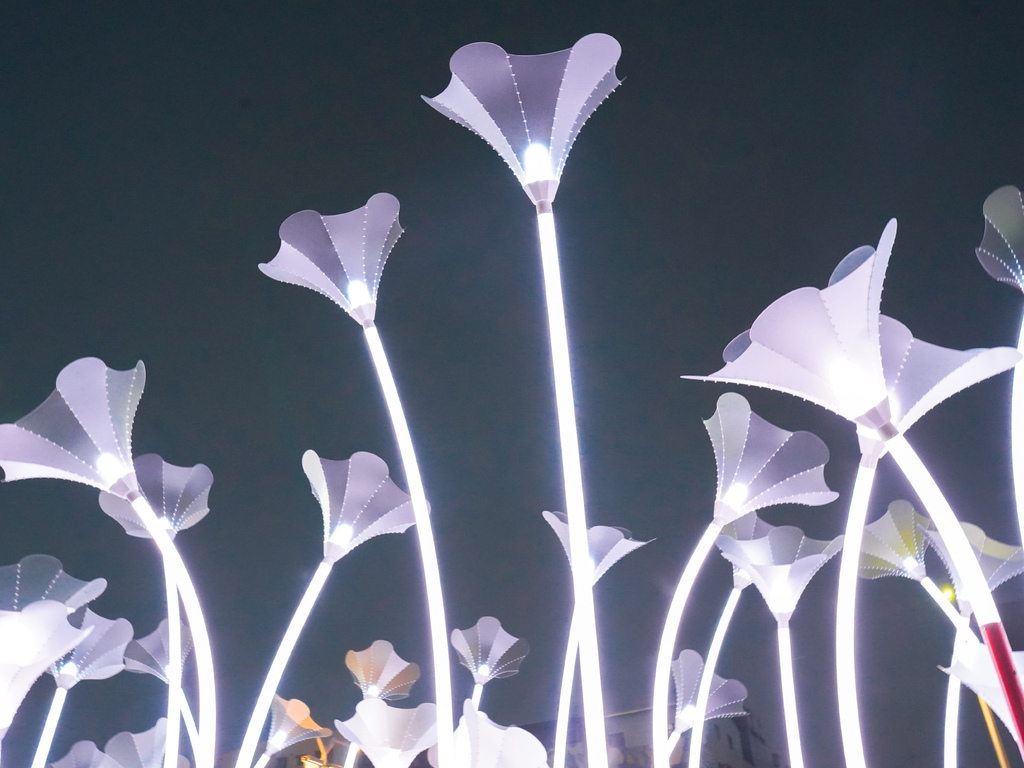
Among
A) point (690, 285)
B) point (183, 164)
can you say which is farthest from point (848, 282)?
point (183, 164)

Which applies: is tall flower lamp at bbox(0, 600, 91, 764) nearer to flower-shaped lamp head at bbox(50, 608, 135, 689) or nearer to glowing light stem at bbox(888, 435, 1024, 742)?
flower-shaped lamp head at bbox(50, 608, 135, 689)

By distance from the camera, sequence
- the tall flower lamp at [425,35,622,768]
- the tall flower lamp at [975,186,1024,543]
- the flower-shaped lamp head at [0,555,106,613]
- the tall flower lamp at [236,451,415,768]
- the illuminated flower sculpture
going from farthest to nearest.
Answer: the flower-shaped lamp head at [0,555,106,613], the tall flower lamp at [236,451,415,768], the illuminated flower sculpture, the tall flower lamp at [975,186,1024,543], the tall flower lamp at [425,35,622,768]

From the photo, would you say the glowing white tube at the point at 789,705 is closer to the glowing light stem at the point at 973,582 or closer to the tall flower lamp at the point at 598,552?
the tall flower lamp at the point at 598,552

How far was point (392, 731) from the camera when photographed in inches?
446

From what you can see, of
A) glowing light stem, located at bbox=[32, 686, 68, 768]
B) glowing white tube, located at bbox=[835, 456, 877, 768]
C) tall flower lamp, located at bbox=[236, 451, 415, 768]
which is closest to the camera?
glowing white tube, located at bbox=[835, 456, 877, 768]

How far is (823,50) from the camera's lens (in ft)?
34.3

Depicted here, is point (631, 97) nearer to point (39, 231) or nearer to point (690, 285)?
point (690, 285)

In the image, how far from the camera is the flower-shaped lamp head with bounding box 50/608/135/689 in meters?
13.0

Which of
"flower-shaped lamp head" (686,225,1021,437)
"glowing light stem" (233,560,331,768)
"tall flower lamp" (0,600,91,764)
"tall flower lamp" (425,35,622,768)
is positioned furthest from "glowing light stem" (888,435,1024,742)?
"tall flower lamp" (0,600,91,764)

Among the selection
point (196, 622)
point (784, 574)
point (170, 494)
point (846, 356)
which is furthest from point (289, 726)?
point (846, 356)

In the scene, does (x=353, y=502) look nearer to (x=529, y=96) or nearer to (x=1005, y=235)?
(x=529, y=96)

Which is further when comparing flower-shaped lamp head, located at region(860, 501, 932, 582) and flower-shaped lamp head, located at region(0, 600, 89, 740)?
flower-shaped lamp head, located at region(860, 501, 932, 582)

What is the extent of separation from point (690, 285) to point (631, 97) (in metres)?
2.91

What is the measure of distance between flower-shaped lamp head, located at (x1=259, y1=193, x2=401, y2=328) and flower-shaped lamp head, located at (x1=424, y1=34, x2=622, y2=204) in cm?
194
